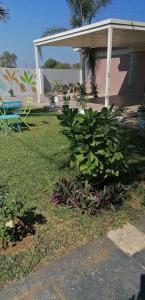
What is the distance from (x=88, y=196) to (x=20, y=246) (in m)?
1.10

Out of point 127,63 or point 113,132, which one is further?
point 127,63

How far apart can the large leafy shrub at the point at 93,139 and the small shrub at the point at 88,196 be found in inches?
15.1

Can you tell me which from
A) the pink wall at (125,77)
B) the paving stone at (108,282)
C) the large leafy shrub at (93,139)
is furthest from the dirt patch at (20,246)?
the pink wall at (125,77)

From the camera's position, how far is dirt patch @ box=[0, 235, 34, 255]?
107 inches

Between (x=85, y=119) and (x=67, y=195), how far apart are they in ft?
3.85

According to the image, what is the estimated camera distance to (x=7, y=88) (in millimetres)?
21062

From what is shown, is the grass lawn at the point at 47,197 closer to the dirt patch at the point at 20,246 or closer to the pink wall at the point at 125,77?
the dirt patch at the point at 20,246

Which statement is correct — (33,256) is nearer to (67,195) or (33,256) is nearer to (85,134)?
(67,195)

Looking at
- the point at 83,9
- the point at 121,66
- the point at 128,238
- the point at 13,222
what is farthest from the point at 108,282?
the point at 83,9

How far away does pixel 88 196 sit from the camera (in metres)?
3.42

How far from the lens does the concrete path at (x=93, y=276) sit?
219 centimetres

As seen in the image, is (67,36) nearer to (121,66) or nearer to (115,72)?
(121,66)

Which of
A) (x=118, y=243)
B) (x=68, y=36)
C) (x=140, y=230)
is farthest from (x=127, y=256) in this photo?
(x=68, y=36)

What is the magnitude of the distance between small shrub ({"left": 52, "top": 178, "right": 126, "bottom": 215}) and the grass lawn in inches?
3.9
